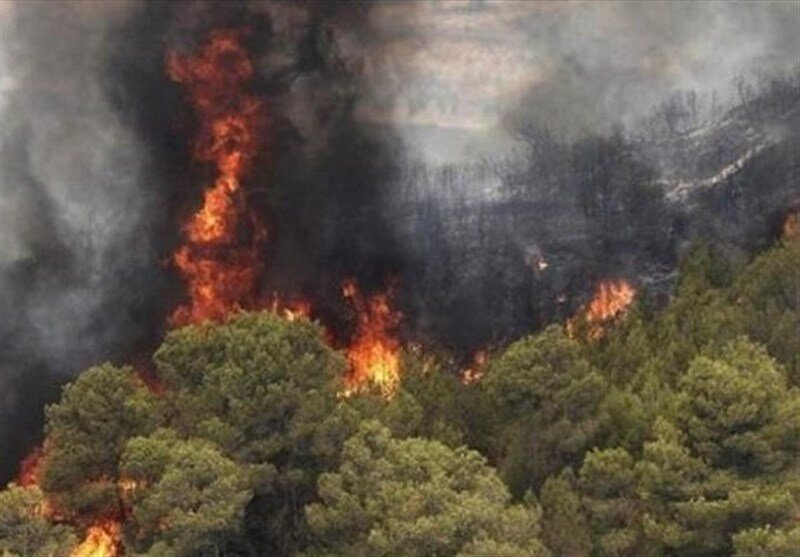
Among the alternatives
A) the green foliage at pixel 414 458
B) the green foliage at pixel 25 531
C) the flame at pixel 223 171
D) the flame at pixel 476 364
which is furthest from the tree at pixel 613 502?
the flame at pixel 223 171

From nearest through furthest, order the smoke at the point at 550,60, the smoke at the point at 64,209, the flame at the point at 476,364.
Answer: the smoke at the point at 64,209, the flame at the point at 476,364, the smoke at the point at 550,60

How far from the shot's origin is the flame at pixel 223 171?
3619 centimetres

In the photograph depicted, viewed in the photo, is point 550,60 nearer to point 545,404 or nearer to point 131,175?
point 131,175

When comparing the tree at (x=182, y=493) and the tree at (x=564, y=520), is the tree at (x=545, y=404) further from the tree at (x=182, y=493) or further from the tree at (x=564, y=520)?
the tree at (x=182, y=493)

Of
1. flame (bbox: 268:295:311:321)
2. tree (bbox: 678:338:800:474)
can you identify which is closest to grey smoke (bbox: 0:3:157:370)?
flame (bbox: 268:295:311:321)

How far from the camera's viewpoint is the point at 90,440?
24047 millimetres

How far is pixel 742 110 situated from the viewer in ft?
128

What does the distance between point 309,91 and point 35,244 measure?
9.84 meters

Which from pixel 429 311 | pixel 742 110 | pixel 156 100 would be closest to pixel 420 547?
pixel 429 311

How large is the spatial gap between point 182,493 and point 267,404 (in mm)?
2654

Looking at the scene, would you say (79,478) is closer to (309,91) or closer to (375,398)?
(375,398)

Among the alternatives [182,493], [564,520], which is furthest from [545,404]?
[182,493]

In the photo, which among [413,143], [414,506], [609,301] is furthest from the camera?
[609,301]

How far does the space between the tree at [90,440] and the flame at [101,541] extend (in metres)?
0.87
